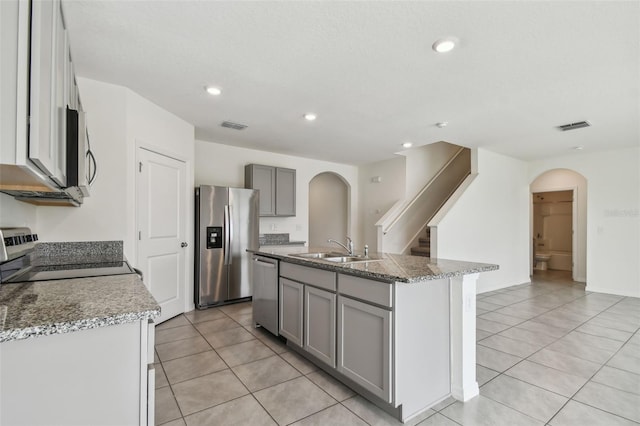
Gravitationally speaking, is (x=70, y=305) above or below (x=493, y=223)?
below

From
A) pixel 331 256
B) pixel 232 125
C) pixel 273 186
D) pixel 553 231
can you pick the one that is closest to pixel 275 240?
pixel 273 186

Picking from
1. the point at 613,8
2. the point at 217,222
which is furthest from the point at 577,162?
the point at 217,222

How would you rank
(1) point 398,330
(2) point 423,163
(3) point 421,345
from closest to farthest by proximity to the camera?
(1) point 398,330 < (3) point 421,345 < (2) point 423,163

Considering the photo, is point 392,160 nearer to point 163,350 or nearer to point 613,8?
point 613,8

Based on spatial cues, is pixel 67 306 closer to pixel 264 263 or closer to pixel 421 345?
pixel 421 345

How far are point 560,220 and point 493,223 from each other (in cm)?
430

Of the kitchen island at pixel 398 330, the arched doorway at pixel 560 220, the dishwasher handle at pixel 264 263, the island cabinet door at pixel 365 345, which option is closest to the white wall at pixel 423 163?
the arched doorway at pixel 560 220

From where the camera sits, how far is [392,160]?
241 inches

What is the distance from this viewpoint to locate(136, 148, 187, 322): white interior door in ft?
10.8

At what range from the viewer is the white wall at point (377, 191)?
6.03 metres

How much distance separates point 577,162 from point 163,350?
282 inches

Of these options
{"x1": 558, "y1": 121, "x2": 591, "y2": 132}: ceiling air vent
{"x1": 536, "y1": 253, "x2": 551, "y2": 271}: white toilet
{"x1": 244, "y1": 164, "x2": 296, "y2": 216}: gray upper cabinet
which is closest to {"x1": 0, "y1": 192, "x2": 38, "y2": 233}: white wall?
{"x1": 244, "y1": 164, "x2": 296, "y2": 216}: gray upper cabinet

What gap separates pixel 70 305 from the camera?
115cm

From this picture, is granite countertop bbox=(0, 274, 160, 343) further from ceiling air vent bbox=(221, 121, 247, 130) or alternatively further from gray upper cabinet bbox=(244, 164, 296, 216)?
gray upper cabinet bbox=(244, 164, 296, 216)
